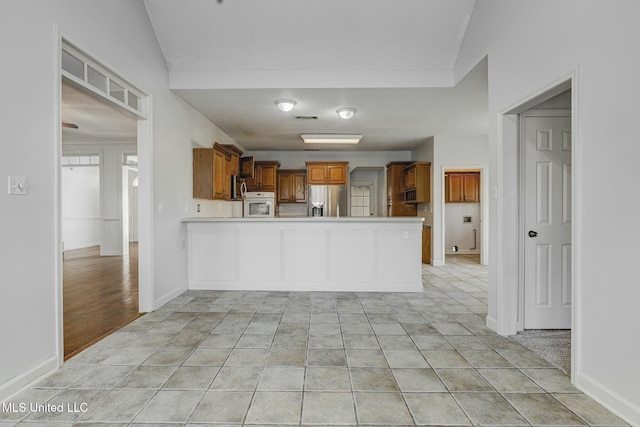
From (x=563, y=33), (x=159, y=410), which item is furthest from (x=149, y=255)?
(x=563, y=33)

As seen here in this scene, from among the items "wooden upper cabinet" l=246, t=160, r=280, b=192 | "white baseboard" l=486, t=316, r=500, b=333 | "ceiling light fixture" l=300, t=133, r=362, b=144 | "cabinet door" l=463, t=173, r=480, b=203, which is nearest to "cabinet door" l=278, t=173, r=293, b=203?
"wooden upper cabinet" l=246, t=160, r=280, b=192

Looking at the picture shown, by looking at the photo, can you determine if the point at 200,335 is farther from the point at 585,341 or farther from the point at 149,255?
the point at 585,341

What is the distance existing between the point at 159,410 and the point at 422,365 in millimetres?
1723

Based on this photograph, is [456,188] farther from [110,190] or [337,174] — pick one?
[110,190]

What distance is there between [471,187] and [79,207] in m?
10.9

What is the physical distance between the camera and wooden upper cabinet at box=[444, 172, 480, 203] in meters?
8.16

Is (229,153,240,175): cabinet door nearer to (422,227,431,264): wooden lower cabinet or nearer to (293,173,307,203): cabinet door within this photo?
(293,173,307,203): cabinet door

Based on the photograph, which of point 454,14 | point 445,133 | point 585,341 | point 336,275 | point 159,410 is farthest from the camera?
point 445,133

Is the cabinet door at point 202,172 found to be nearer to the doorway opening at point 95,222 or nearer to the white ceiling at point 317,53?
the white ceiling at point 317,53

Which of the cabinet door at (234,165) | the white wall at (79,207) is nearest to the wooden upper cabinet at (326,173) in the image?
the cabinet door at (234,165)

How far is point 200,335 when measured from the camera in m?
2.88

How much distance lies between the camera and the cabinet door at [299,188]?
25.3 ft

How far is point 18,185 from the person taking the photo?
1.97 metres

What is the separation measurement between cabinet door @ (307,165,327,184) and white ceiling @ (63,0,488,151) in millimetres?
2469
